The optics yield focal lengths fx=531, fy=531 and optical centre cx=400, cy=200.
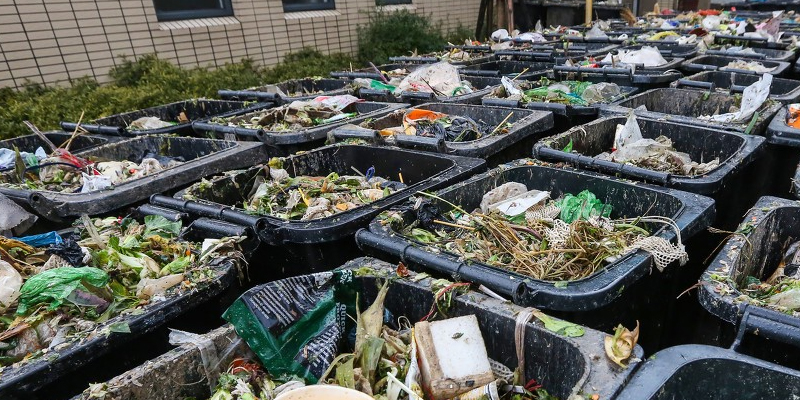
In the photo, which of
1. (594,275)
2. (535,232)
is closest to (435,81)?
(535,232)

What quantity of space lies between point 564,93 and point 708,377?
339cm

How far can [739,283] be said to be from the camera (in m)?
1.97

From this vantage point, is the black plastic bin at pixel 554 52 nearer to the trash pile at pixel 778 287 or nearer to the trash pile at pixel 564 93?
the trash pile at pixel 564 93

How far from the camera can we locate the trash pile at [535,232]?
2049mm

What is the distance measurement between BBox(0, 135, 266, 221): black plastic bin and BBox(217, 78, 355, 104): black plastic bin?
133 cm

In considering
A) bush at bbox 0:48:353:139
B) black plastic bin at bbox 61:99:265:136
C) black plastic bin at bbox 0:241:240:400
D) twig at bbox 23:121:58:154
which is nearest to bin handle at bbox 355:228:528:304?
black plastic bin at bbox 0:241:240:400

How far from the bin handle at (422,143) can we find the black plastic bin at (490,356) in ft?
4.49

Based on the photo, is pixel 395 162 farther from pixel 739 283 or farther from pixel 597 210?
pixel 739 283

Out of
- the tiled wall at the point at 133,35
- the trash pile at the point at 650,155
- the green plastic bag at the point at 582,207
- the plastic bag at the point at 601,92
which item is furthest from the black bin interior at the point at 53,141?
the plastic bag at the point at 601,92

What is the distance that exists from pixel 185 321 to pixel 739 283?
2089 mm

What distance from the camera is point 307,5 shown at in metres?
7.89

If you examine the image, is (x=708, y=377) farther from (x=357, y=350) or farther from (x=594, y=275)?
(x=357, y=350)

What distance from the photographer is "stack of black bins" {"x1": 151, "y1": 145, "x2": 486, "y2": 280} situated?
239 centimetres

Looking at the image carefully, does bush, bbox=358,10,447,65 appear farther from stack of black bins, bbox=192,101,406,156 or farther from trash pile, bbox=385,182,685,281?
trash pile, bbox=385,182,685,281
